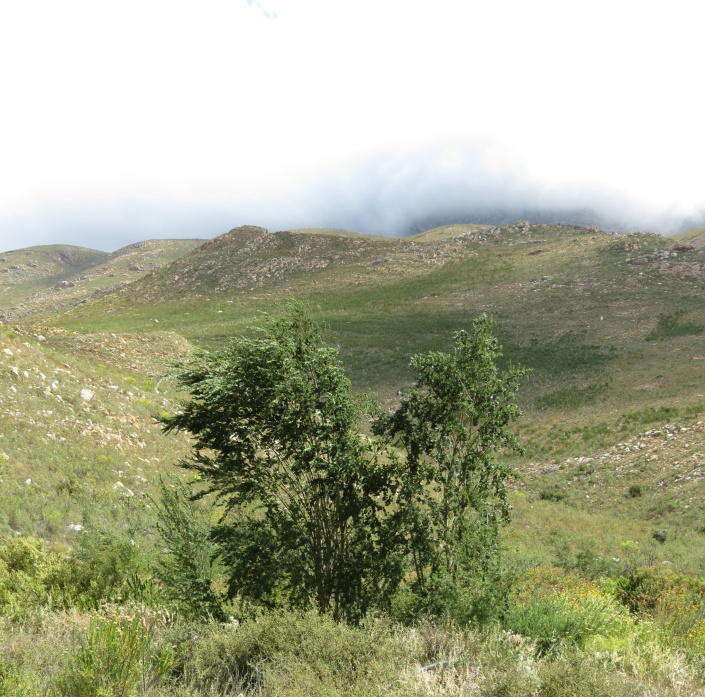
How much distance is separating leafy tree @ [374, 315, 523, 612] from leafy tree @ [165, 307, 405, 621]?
41 centimetres

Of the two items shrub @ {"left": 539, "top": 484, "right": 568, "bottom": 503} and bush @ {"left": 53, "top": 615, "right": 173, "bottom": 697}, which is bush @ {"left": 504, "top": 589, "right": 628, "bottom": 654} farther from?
shrub @ {"left": 539, "top": 484, "right": 568, "bottom": 503}

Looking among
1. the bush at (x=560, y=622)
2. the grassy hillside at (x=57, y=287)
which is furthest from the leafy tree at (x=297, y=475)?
the grassy hillside at (x=57, y=287)

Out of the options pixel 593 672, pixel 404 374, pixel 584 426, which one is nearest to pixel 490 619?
pixel 593 672

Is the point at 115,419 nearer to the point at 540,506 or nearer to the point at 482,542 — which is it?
the point at 482,542

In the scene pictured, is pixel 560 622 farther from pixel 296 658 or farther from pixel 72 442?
pixel 72 442

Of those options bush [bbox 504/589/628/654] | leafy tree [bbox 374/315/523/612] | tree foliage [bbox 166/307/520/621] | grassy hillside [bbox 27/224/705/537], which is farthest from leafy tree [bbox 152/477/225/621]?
bush [bbox 504/589/628/654]

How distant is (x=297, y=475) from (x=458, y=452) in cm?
262

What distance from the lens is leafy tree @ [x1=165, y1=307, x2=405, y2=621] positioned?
741cm

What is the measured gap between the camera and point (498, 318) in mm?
56406

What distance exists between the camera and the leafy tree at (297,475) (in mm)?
7414

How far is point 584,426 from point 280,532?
27492 mm

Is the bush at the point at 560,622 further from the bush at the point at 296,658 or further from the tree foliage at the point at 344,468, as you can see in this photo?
the bush at the point at 296,658

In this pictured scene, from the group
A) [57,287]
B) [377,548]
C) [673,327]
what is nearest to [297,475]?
[377,548]

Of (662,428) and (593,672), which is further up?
(593,672)
